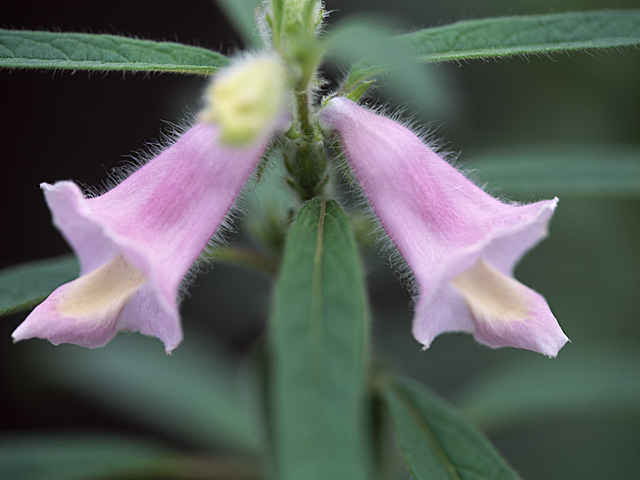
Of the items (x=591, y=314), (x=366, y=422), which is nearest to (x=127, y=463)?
(x=366, y=422)

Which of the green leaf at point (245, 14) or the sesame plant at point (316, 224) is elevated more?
the green leaf at point (245, 14)

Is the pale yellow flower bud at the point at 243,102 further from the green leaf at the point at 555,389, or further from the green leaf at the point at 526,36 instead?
the green leaf at the point at 555,389

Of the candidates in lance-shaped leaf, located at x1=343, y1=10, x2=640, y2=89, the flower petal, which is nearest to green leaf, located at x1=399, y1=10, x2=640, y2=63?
lance-shaped leaf, located at x1=343, y1=10, x2=640, y2=89

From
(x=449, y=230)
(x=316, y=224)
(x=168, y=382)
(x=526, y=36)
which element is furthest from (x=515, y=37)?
(x=168, y=382)

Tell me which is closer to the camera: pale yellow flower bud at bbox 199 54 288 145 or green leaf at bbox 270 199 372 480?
green leaf at bbox 270 199 372 480

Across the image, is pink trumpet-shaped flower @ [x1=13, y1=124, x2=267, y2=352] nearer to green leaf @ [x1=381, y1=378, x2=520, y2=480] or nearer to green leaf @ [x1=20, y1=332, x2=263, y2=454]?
green leaf @ [x1=381, y1=378, x2=520, y2=480]

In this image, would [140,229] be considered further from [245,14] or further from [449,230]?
[245,14]

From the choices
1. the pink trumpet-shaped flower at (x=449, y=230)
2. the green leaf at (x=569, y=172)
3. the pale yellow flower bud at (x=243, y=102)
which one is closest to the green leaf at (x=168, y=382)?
the green leaf at (x=569, y=172)
